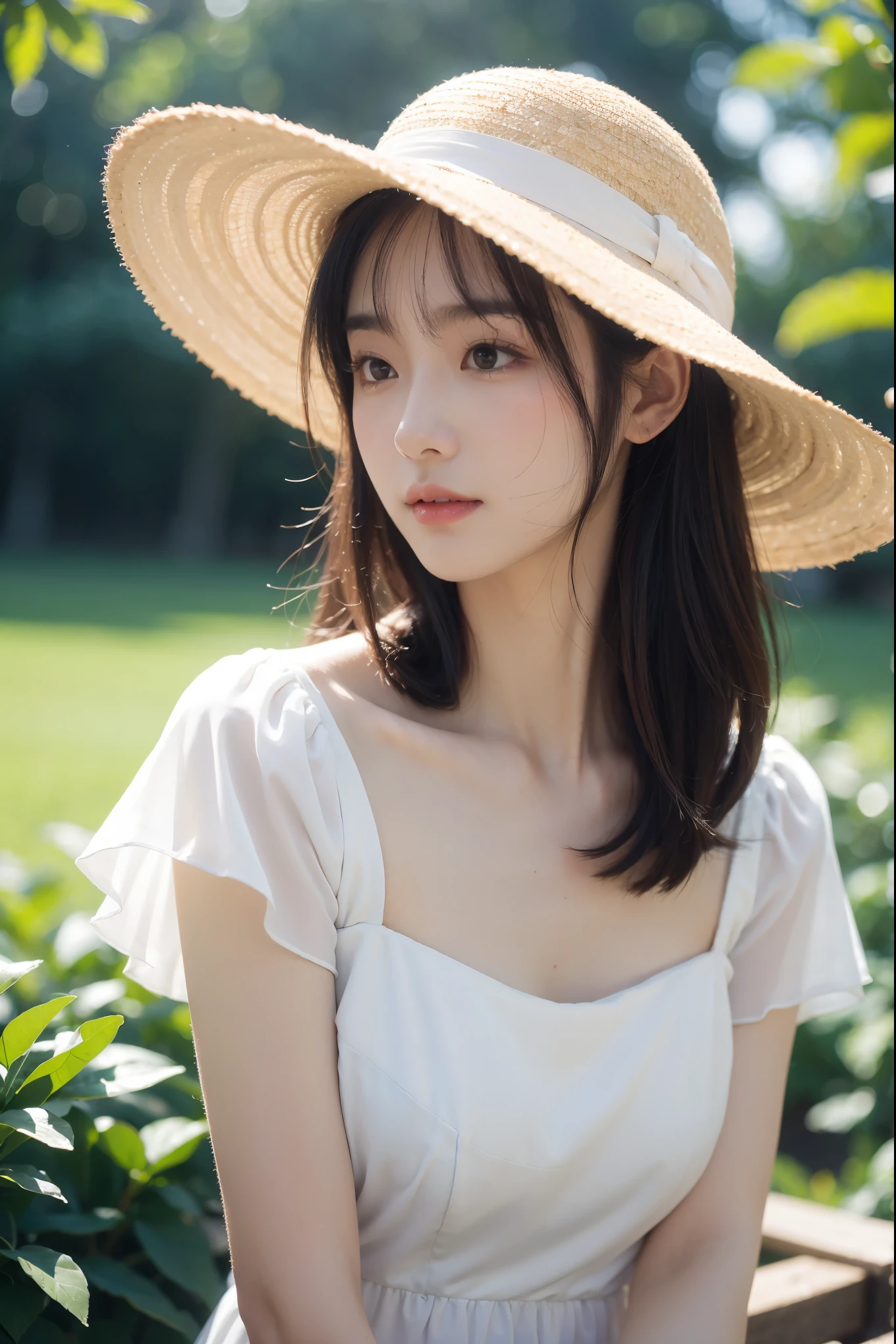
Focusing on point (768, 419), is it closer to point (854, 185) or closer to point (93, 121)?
point (854, 185)

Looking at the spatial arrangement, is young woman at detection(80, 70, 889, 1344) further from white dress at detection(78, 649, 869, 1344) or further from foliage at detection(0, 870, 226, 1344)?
foliage at detection(0, 870, 226, 1344)

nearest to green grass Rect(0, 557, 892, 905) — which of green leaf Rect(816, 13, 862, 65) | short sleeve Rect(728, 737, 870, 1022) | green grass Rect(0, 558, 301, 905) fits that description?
green grass Rect(0, 558, 301, 905)

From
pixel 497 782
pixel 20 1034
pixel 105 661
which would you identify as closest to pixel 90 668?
pixel 105 661

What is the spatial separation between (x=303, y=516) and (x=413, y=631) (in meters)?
22.1

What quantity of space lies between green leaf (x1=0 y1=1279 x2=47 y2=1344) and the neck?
911 mm

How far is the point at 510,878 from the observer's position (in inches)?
64.5

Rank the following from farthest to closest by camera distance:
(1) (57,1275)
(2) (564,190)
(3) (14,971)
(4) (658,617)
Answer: (4) (658,617), (2) (564,190), (3) (14,971), (1) (57,1275)

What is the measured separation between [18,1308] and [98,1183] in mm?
312

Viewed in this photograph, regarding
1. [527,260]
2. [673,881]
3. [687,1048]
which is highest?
[527,260]

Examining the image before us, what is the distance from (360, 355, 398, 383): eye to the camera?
162 centimetres

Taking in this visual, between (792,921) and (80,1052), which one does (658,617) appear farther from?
(80,1052)

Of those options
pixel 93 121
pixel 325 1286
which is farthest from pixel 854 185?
pixel 93 121

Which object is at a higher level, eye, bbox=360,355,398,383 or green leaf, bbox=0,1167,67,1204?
eye, bbox=360,355,398,383

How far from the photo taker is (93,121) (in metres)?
25.5
